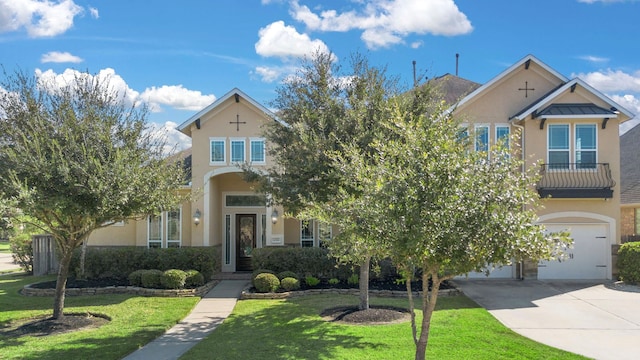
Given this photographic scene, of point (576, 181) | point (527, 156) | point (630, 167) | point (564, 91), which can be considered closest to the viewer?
point (527, 156)

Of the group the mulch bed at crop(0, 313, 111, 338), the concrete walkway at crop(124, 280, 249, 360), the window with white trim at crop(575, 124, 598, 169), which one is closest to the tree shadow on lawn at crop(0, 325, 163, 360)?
the concrete walkway at crop(124, 280, 249, 360)

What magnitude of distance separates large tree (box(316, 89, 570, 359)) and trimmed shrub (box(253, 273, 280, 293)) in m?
9.04

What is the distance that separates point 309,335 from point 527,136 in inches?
457

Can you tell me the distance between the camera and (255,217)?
2092 cm

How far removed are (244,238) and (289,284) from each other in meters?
5.94

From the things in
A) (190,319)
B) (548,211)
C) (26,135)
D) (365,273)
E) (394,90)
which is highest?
(394,90)

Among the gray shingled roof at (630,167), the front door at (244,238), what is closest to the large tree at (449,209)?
the front door at (244,238)

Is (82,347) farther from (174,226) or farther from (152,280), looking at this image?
(174,226)

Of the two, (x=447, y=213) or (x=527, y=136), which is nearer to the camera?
(x=447, y=213)

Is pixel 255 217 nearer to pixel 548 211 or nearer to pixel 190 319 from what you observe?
pixel 190 319

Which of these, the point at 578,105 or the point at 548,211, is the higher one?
the point at 578,105

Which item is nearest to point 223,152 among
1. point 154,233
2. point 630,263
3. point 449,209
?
point 154,233

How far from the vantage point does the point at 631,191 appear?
71.7ft

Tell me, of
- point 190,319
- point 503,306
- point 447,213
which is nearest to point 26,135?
point 190,319
